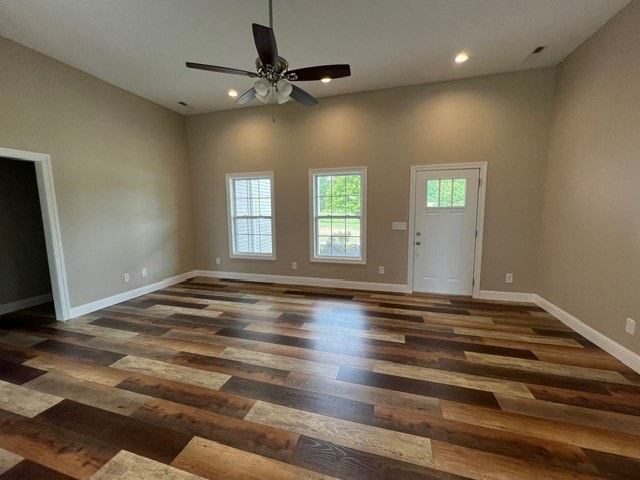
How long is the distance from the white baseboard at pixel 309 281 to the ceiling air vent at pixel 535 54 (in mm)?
3493

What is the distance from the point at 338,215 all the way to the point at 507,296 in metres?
2.95

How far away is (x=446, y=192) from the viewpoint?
4.00 meters

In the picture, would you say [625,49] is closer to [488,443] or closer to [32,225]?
[488,443]

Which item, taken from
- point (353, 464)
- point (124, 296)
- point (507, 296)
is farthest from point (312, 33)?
point (124, 296)

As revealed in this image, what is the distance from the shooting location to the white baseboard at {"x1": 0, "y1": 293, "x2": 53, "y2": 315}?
144 inches

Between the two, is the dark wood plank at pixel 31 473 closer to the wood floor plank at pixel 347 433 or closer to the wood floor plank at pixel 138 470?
the wood floor plank at pixel 138 470

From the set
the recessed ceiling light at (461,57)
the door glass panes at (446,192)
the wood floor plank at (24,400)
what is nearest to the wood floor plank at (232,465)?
the wood floor plank at (24,400)

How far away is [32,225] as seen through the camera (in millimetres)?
4020

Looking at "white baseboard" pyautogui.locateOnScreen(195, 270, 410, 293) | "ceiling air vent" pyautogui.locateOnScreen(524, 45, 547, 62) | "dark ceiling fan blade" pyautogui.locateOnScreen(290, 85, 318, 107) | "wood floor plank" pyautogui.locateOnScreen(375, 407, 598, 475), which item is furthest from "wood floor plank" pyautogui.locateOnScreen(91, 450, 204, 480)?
"ceiling air vent" pyautogui.locateOnScreen(524, 45, 547, 62)

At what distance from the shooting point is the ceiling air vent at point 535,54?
3.02 m

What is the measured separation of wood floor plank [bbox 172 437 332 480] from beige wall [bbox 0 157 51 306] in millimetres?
4396

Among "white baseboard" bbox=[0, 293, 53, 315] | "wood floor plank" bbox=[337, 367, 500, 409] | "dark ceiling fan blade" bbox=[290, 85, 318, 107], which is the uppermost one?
"dark ceiling fan blade" bbox=[290, 85, 318, 107]

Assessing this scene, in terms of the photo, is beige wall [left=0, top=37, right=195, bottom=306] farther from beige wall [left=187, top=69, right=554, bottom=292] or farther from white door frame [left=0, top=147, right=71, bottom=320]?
beige wall [left=187, top=69, right=554, bottom=292]

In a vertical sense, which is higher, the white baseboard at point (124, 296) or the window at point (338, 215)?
the window at point (338, 215)
